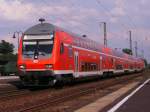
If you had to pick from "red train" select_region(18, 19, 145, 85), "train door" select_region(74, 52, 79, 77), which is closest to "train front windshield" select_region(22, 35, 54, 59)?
"red train" select_region(18, 19, 145, 85)

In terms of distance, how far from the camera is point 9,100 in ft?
66.7

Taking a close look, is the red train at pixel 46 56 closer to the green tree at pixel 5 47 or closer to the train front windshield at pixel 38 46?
the train front windshield at pixel 38 46

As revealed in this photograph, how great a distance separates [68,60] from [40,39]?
2.50 meters

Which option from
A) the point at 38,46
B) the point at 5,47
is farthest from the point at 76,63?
the point at 5,47

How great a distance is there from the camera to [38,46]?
1053 inches

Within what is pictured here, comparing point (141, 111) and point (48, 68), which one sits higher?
point (48, 68)

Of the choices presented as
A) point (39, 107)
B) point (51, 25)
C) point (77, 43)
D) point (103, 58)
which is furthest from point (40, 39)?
point (103, 58)

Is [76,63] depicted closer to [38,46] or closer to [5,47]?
[38,46]

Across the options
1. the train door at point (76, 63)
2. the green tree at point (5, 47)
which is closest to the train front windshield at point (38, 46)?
the train door at point (76, 63)

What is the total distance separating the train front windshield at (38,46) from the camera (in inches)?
1038

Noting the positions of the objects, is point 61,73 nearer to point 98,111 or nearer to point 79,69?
point 79,69

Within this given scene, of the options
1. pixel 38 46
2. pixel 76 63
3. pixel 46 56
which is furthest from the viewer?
pixel 76 63

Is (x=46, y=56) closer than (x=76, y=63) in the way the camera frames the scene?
Yes

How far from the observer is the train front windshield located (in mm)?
26369
